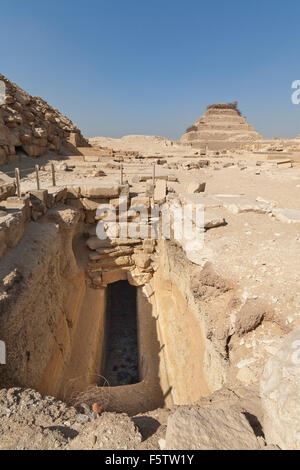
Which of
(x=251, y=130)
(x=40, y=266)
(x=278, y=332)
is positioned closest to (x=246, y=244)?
(x=278, y=332)

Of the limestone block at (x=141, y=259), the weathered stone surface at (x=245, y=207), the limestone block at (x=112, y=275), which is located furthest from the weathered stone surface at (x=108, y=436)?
the limestone block at (x=112, y=275)

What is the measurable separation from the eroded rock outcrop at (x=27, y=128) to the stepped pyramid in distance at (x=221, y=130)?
1844 cm

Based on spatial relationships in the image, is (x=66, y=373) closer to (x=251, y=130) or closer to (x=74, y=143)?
(x=74, y=143)

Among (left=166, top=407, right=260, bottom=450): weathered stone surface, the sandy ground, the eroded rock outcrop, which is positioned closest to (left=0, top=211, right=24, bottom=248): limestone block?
the sandy ground

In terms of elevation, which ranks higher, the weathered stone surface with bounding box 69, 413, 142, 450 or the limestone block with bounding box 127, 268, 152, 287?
the weathered stone surface with bounding box 69, 413, 142, 450

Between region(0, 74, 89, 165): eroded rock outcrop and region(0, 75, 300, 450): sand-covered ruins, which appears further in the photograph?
region(0, 74, 89, 165): eroded rock outcrop

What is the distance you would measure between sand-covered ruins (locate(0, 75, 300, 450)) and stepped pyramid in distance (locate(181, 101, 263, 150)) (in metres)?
21.2

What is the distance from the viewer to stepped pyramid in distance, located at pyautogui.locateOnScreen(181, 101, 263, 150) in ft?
97.0

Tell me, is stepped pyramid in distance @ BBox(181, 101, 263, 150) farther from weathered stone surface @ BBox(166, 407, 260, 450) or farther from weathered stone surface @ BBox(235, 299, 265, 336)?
weathered stone surface @ BBox(166, 407, 260, 450)

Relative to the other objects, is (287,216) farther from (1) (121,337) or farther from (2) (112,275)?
(1) (121,337)

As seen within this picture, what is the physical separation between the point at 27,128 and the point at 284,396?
51.5ft

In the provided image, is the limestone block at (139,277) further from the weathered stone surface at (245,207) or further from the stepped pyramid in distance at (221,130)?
the stepped pyramid in distance at (221,130)

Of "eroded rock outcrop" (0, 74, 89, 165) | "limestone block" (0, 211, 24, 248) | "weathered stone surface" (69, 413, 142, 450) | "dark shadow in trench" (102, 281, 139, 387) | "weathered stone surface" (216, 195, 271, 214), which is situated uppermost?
"eroded rock outcrop" (0, 74, 89, 165)

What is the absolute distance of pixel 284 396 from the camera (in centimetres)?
141
